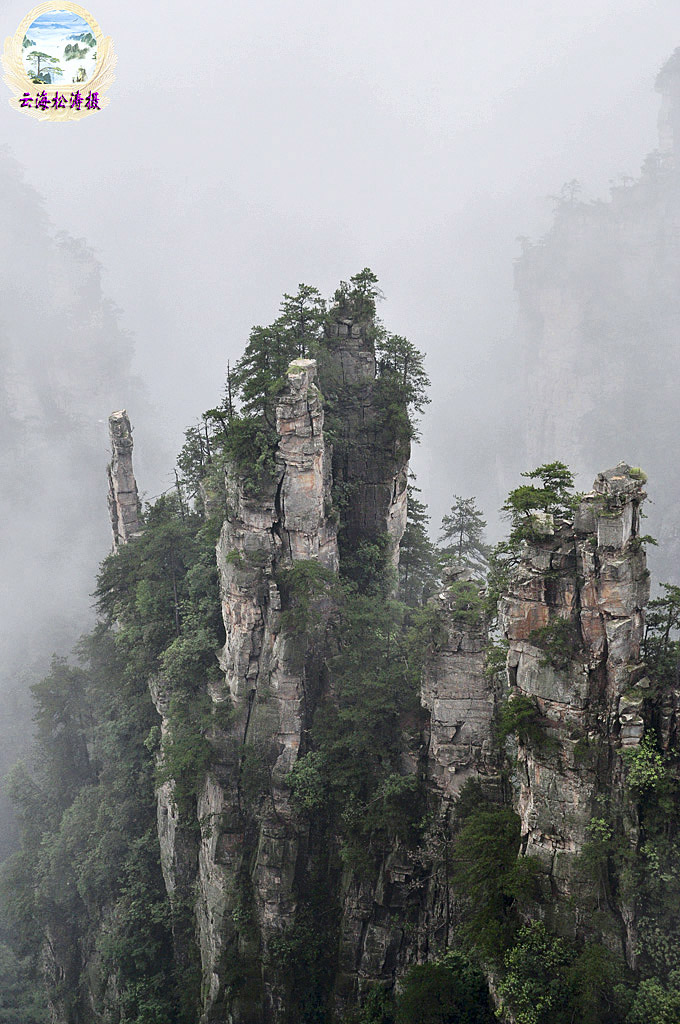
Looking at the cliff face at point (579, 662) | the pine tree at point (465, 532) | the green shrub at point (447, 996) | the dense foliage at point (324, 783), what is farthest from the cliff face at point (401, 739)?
the pine tree at point (465, 532)

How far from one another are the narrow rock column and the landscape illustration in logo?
15341mm

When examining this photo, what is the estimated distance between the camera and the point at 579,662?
64.6 ft

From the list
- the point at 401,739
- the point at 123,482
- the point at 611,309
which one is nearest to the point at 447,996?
the point at 401,739

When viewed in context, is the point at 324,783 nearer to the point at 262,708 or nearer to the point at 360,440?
the point at 262,708

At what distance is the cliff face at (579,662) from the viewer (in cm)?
1902

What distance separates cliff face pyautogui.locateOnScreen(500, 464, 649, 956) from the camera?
19.0m

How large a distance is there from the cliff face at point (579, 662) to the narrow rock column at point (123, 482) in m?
27.3

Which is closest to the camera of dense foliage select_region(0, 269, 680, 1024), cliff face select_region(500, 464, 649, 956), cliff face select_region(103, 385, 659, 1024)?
dense foliage select_region(0, 269, 680, 1024)

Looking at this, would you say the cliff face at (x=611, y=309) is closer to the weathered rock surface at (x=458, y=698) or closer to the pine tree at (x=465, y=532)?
the pine tree at (x=465, y=532)

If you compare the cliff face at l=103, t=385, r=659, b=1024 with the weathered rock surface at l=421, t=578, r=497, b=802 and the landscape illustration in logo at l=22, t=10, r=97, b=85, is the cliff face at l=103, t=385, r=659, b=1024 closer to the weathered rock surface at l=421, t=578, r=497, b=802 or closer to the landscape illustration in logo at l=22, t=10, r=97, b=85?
the weathered rock surface at l=421, t=578, r=497, b=802

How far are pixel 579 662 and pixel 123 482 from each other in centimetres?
2976

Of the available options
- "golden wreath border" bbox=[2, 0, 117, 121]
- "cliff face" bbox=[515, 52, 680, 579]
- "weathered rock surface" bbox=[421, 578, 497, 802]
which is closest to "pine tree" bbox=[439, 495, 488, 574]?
"weathered rock surface" bbox=[421, 578, 497, 802]

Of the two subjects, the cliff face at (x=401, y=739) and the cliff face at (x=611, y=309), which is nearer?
the cliff face at (x=401, y=739)

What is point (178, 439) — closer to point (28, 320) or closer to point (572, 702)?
point (28, 320)
